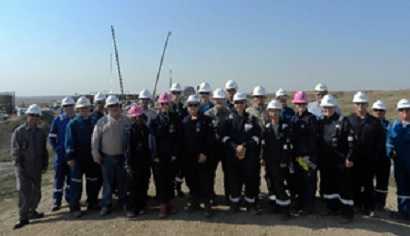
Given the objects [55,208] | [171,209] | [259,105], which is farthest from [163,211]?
[259,105]

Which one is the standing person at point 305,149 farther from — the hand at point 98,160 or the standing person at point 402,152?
the hand at point 98,160

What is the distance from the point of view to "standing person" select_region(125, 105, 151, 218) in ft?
25.4

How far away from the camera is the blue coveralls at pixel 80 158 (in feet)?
26.5

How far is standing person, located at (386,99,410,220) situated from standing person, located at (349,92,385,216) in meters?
Answer: 0.22

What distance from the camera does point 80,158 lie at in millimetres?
8211

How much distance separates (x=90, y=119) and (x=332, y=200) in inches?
190

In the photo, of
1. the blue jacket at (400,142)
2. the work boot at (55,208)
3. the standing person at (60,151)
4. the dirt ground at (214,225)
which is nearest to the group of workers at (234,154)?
the blue jacket at (400,142)

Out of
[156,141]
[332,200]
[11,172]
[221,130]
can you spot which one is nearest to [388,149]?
[332,200]

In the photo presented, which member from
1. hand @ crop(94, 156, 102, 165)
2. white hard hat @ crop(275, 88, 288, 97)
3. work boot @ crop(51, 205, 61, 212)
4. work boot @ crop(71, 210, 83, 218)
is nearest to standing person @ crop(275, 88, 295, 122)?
white hard hat @ crop(275, 88, 288, 97)

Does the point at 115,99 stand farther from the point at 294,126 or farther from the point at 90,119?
the point at 294,126

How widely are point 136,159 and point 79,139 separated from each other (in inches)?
49.4

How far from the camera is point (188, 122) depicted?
7762 mm

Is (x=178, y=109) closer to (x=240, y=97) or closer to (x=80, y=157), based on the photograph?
(x=240, y=97)

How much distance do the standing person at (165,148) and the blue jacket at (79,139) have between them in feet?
4.42
